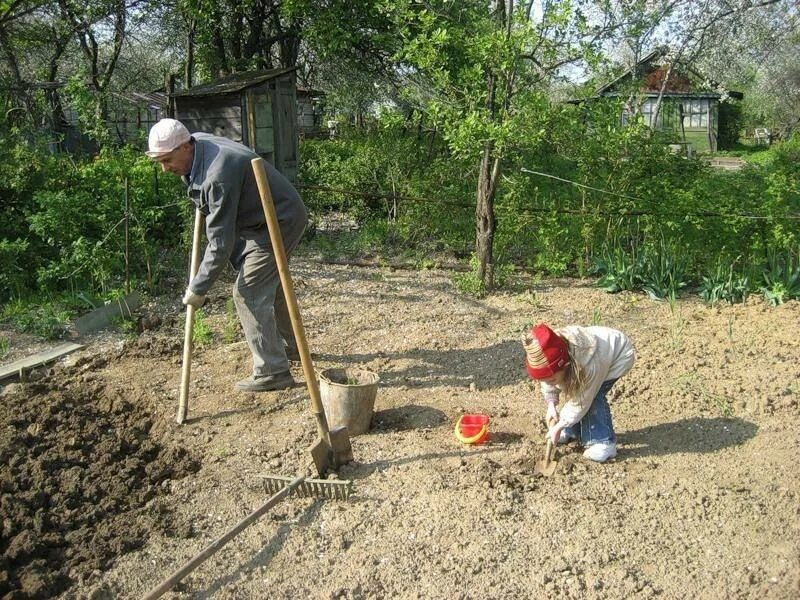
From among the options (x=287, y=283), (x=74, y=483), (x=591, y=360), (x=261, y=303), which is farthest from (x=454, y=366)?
(x=74, y=483)

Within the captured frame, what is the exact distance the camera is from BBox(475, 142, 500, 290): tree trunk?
7.00 metres

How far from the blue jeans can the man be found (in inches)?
79.7

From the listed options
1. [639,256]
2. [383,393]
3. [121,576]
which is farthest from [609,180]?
[121,576]

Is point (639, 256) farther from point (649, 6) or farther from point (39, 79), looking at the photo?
point (39, 79)

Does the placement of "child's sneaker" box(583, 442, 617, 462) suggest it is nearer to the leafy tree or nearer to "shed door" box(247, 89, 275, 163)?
the leafy tree

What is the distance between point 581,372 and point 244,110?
584 centimetres

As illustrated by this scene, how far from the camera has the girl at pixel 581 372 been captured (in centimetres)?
355

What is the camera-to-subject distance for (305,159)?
38.3 ft

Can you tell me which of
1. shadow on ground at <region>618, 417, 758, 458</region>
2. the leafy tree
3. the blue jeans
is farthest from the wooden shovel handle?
the leafy tree

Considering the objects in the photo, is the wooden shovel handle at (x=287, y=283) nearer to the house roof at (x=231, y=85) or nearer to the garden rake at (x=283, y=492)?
the garden rake at (x=283, y=492)

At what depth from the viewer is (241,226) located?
4738mm

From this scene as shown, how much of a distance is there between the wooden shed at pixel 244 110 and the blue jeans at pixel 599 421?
5.55 metres

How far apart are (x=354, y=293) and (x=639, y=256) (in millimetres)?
2712

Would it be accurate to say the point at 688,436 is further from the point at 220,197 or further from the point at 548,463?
the point at 220,197
